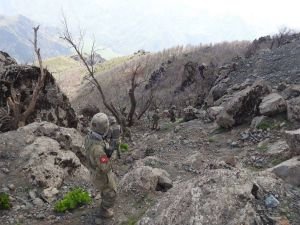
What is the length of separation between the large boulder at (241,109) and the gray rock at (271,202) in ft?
36.4

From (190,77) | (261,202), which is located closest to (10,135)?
(261,202)

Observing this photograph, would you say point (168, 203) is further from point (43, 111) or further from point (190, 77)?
point (190, 77)

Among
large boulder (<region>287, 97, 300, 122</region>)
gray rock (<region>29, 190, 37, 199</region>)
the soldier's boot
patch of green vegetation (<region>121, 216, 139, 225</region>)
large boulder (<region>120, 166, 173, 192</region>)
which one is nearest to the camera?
patch of green vegetation (<region>121, 216, 139, 225</region>)

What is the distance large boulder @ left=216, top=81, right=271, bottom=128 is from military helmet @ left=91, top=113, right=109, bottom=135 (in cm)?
1056

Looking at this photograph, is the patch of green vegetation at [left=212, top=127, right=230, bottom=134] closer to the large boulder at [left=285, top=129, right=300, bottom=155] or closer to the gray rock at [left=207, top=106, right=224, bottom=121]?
the gray rock at [left=207, top=106, right=224, bottom=121]

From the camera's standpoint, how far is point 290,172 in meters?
8.62

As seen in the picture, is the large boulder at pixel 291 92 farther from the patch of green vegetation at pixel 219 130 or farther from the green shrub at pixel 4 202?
the green shrub at pixel 4 202

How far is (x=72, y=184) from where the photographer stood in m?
12.9

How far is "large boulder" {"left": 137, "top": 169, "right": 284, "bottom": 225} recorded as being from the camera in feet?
23.6

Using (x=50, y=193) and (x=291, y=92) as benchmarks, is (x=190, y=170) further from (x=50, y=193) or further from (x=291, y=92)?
(x=291, y=92)

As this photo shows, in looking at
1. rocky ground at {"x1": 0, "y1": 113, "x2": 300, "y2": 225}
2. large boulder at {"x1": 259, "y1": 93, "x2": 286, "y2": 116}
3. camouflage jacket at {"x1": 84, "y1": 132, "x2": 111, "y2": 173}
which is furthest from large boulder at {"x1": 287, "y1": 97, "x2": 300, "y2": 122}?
camouflage jacket at {"x1": 84, "y1": 132, "x2": 111, "y2": 173}

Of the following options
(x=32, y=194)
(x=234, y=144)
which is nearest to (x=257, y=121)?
(x=234, y=144)

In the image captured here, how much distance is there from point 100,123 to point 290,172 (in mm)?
3798

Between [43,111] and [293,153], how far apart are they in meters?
13.8
